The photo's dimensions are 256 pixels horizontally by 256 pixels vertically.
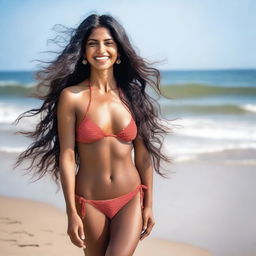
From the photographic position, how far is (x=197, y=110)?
16.8m

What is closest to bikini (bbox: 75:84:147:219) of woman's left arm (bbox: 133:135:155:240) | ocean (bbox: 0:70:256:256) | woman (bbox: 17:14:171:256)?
woman (bbox: 17:14:171:256)

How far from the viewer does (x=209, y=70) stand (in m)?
27.7

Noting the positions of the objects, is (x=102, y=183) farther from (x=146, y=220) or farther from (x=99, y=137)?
(x=146, y=220)

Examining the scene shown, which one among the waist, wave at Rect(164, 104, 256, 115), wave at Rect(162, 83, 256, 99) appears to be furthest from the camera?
wave at Rect(162, 83, 256, 99)

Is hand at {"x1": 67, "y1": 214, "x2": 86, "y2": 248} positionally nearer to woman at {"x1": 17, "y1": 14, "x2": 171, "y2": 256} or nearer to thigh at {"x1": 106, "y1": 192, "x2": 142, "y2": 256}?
woman at {"x1": 17, "y1": 14, "x2": 171, "y2": 256}

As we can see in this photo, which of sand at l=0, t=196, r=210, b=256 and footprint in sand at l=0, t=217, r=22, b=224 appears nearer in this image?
sand at l=0, t=196, r=210, b=256

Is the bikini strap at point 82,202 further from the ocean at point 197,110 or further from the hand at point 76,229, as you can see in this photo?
the ocean at point 197,110

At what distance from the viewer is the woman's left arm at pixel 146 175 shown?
312 centimetres

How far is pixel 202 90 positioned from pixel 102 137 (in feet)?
64.6

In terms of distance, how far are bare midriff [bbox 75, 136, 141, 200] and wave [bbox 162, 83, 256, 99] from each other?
17.8 metres

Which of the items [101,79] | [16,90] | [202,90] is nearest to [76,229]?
[101,79]

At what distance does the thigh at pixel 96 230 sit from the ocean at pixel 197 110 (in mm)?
881

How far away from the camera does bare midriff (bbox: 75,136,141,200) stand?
2.96m

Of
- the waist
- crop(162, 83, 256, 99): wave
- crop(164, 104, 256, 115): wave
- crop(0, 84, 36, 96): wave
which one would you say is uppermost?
the waist
